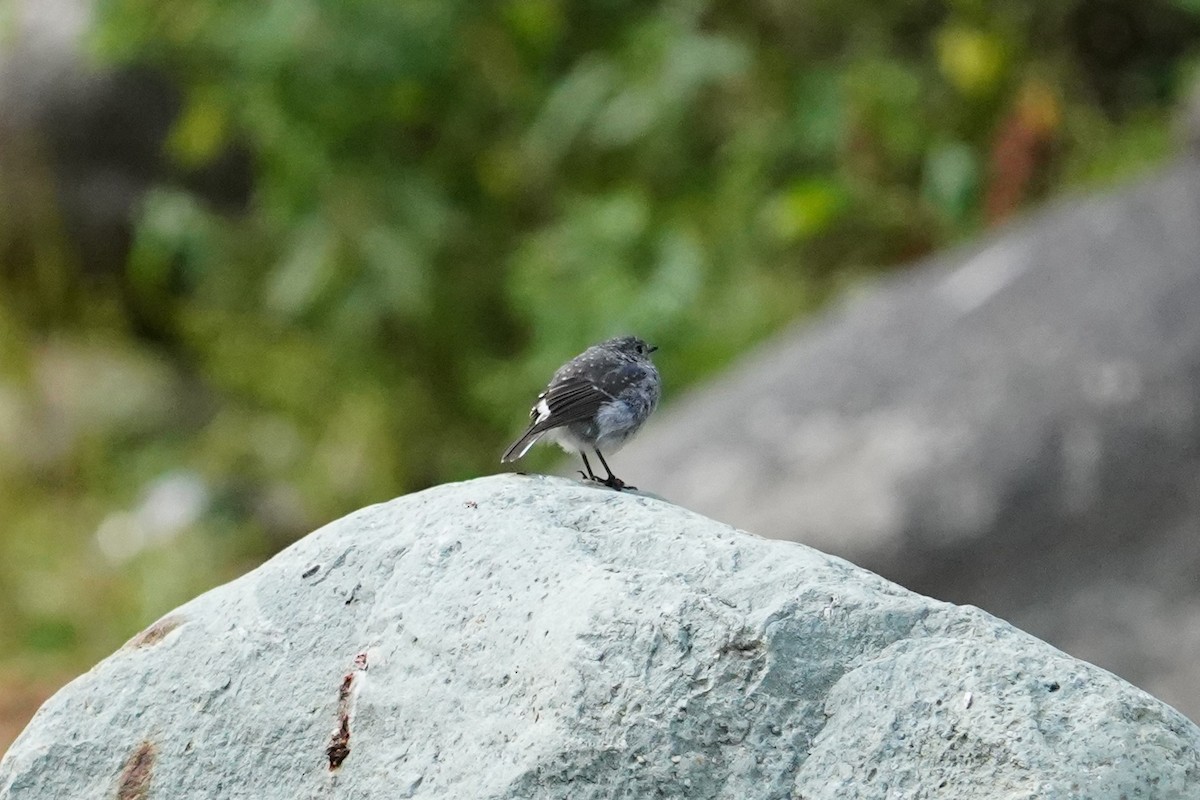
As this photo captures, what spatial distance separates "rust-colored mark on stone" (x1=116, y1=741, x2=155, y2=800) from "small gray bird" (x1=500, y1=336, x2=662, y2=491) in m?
1.38

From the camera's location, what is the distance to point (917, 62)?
1087cm

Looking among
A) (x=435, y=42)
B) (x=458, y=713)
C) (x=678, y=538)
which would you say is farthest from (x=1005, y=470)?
Answer: (x=435, y=42)

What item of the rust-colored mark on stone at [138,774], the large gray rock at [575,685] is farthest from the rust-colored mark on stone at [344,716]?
the rust-colored mark on stone at [138,774]

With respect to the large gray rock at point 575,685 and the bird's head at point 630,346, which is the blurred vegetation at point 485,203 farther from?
the large gray rock at point 575,685

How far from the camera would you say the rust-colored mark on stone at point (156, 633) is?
3.54m

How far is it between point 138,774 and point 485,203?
28.9 ft

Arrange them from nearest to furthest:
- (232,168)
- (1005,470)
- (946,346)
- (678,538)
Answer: (678,538)
(1005,470)
(946,346)
(232,168)

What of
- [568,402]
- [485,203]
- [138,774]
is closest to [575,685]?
[138,774]

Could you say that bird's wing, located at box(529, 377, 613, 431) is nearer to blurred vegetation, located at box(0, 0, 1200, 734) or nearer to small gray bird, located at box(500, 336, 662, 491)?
small gray bird, located at box(500, 336, 662, 491)

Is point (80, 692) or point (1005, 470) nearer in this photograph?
point (80, 692)

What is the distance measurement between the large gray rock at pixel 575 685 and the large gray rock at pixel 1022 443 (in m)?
3.43

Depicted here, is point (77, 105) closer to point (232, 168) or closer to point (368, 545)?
point (232, 168)

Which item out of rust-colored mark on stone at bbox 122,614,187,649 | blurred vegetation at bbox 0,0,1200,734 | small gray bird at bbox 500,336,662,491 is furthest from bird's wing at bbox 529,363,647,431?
blurred vegetation at bbox 0,0,1200,734

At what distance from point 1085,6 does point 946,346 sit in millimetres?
4446
